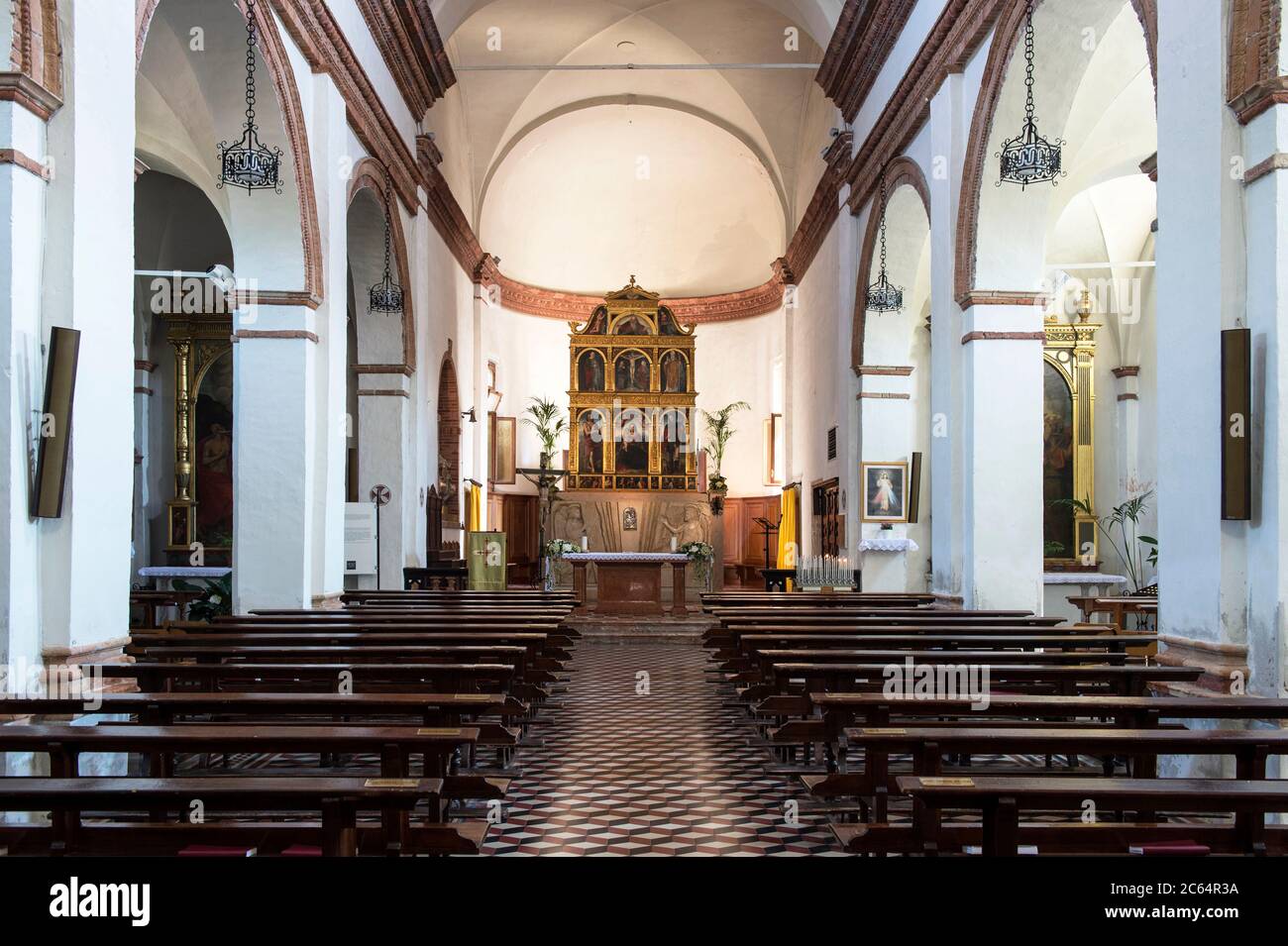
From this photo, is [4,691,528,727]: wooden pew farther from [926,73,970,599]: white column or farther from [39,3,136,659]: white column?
[926,73,970,599]: white column

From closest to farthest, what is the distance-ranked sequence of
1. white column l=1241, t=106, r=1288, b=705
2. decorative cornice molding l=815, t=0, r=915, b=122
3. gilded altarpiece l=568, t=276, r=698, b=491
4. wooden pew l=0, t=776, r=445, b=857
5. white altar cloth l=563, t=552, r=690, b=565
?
wooden pew l=0, t=776, r=445, b=857 < white column l=1241, t=106, r=1288, b=705 < decorative cornice molding l=815, t=0, r=915, b=122 < white altar cloth l=563, t=552, r=690, b=565 < gilded altarpiece l=568, t=276, r=698, b=491

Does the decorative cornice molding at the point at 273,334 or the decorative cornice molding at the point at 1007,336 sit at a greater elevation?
the decorative cornice molding at the point at 273,334

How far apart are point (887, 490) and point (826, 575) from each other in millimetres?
1556

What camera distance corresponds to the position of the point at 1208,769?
5762 millimetres

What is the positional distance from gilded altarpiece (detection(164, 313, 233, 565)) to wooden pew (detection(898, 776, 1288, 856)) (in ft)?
49.0

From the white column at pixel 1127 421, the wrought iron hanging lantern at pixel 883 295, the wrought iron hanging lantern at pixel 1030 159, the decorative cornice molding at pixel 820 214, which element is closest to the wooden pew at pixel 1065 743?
the wrought iron hanging lantern at pixel 1030 159

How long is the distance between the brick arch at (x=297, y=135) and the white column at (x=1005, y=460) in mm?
6299

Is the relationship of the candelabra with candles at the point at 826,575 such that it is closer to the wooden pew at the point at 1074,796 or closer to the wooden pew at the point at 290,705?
the wooden pew at the point at 290,705

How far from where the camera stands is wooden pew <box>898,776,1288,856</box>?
10.2ft

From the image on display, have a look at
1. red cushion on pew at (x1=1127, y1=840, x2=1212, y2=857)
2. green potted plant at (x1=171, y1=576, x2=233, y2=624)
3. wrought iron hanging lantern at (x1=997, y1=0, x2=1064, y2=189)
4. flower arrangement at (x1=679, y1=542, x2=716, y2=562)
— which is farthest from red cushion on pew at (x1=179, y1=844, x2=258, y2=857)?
flower arrangement at (x1=679, y1=542, x2=716, y2=562)

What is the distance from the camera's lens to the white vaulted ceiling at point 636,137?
1834 cm
